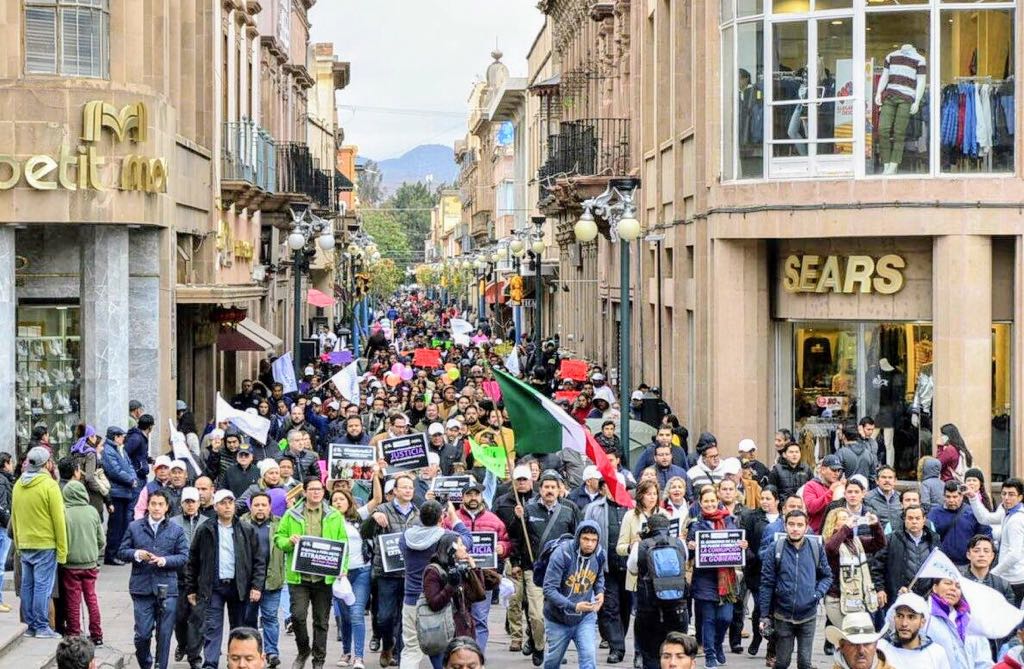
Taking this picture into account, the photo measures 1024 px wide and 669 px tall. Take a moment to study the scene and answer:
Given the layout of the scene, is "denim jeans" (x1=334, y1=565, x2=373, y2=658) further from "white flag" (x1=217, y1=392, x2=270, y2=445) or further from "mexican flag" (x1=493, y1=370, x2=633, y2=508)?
"white flag" (x1=217, y1=392, x2=270, y2=445)

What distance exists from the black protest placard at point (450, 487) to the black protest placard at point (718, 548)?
2.54 metres

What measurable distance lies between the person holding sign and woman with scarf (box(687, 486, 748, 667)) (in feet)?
9.62

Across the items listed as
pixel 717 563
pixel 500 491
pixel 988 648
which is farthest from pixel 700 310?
pixel 988 648

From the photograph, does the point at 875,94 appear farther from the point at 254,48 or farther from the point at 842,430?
the point at 254,48

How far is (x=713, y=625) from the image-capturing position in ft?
53.0

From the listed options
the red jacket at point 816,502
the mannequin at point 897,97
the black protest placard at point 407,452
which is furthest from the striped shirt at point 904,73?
the red jacket at point 816,502

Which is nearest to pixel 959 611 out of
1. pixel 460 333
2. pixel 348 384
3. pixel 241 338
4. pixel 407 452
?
pixel 407 452

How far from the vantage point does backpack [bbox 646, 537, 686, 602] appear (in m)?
14.7

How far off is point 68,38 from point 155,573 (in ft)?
43.3

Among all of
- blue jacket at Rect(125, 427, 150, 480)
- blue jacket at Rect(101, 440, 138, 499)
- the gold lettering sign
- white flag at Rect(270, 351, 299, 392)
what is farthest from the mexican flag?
white flag at Rect(270, 351, 299, 392)

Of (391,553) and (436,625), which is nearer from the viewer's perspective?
→ (436,625)

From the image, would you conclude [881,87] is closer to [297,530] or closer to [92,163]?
[92,163]

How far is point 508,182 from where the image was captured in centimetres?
9231

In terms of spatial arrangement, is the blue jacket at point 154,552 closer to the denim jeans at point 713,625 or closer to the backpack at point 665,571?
the backpack at point 665,571
